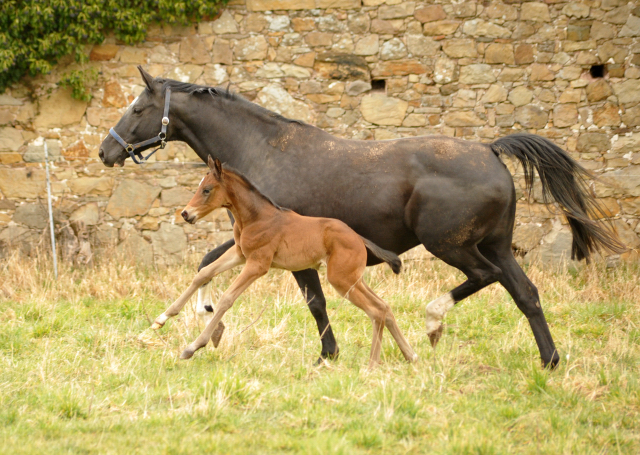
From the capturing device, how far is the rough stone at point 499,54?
28.5ft

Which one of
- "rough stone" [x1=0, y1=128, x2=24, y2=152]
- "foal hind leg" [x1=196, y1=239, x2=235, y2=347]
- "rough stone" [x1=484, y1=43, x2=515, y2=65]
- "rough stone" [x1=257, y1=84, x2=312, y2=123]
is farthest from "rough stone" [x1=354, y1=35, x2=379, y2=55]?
"rough stone" [x1=0, y1=128, x2=24, y2=152]

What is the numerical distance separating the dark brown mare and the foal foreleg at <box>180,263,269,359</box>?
2.16 feet

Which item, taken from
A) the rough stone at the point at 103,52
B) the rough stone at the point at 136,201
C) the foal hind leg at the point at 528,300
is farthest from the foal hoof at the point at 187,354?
the rough stone at the point at 103,52

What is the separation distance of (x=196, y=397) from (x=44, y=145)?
21.2 feet

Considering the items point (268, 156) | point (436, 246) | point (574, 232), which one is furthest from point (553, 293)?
point (268, 156)

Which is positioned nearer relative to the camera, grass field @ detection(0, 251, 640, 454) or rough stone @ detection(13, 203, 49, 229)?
grass field @ detection(0, 251, 640, 454)

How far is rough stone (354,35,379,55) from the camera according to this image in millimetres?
8727

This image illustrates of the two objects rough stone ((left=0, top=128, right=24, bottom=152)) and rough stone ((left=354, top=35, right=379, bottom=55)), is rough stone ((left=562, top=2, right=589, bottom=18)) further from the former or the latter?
rough stone ((left=0, top=128, right=24, bottom=152))

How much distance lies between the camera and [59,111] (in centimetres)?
878

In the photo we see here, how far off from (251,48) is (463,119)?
10.6ft

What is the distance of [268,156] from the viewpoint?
4.77 meters

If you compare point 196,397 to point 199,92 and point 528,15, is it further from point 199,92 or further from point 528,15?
point 528,15

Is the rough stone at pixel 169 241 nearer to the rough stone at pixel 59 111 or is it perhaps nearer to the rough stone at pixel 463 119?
the rough stone at pixel 59 111

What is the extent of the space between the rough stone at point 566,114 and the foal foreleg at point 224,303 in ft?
20.3
